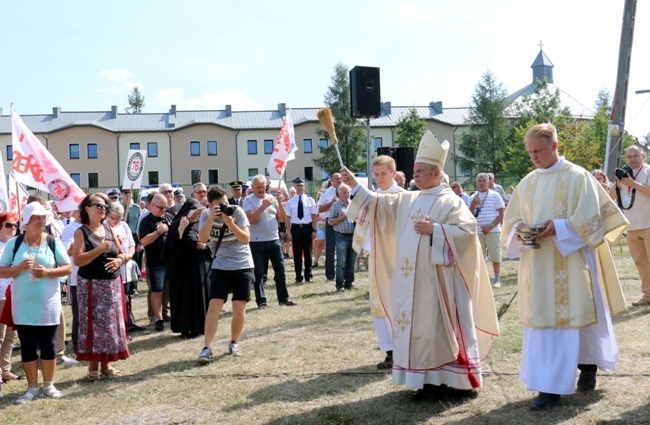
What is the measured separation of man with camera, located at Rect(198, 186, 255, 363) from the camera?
746 centimetres

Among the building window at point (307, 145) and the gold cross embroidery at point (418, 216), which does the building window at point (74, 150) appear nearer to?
the building window at point (307, 145)

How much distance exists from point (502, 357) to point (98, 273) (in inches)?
160

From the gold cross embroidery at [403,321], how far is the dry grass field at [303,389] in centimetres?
63

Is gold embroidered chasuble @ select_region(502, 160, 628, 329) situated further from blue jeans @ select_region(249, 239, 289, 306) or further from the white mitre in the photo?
blue jeans @ select_region(249, 239, 289, 306)

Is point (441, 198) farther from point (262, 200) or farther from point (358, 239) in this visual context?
point (262, 200)

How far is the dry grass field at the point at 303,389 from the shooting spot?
17.4 feet

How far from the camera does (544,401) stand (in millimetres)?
5219

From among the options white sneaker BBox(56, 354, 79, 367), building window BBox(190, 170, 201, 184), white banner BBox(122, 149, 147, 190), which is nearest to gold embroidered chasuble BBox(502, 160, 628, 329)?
white sneaker BBox(56, 354, 79, 367)

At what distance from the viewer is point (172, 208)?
10453 millimetres

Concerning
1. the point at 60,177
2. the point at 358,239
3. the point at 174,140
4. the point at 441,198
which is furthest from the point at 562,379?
the point at 174,140

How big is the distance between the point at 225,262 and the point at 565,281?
3.71 m

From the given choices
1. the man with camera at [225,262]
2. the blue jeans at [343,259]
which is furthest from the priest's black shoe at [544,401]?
the blue jeans at [343,259]

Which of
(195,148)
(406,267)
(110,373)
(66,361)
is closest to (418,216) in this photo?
(406,267)

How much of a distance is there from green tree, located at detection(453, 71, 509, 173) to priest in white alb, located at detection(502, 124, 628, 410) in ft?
222
